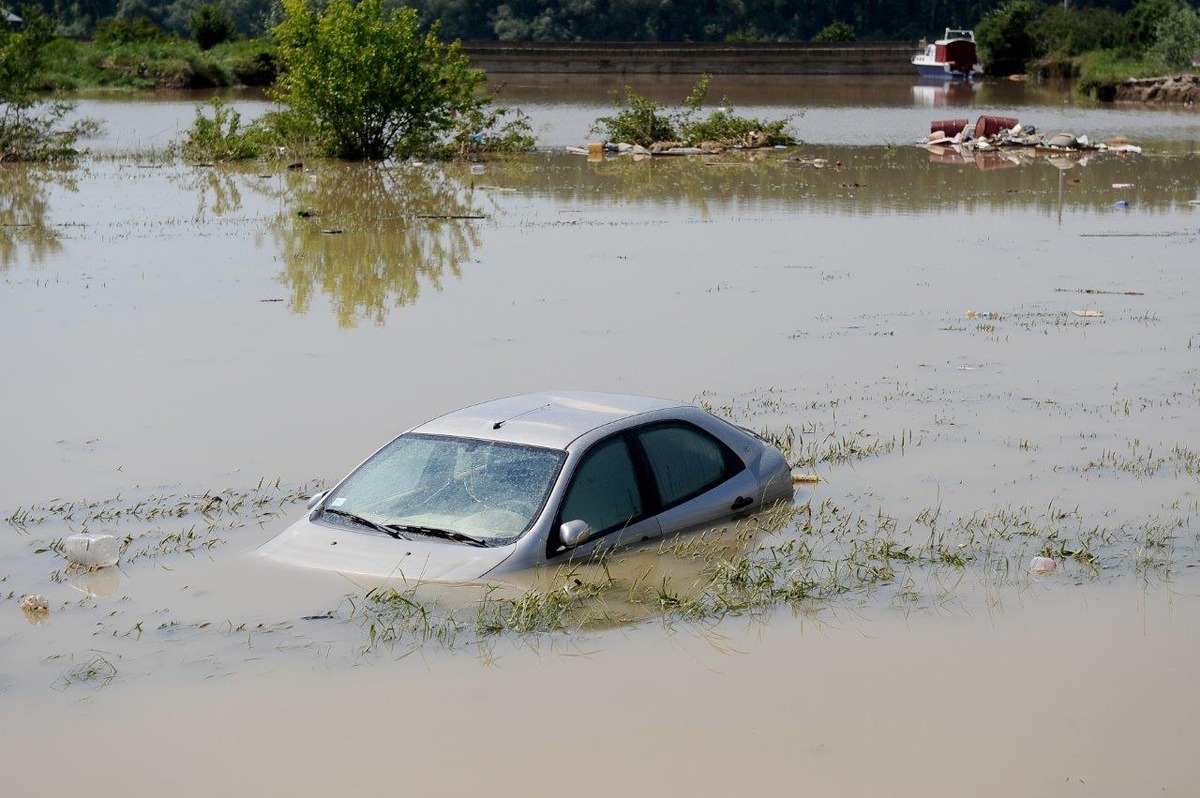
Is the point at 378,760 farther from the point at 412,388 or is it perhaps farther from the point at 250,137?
the point at 250,137

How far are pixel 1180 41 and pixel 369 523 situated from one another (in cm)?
8256

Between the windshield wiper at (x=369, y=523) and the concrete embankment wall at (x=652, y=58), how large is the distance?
95196 millimetres

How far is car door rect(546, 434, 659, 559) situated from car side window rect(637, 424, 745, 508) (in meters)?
0.16

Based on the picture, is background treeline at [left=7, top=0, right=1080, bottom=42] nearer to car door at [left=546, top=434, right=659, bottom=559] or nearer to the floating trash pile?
the floating trash pile

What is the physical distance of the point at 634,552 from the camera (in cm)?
920

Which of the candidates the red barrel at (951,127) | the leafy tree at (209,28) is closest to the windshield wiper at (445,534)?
the red barrel at (951,127)

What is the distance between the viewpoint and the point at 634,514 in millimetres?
9258

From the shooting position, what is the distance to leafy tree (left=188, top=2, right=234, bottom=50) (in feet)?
327

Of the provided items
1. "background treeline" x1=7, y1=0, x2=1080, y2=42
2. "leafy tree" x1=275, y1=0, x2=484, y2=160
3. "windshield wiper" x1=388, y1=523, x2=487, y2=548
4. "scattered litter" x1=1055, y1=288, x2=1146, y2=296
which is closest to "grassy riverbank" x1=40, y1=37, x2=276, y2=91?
"background treeline" x1=7, y1=0, x2=1080, y2=42

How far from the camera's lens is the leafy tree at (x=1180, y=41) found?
82.1 m

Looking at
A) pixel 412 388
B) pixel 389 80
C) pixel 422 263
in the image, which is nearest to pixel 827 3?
pixel 389 80

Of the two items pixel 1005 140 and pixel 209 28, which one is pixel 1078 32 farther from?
pixel 1005 140

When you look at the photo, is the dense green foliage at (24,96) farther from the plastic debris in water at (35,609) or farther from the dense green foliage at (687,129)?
the plastic debris in water at (35,609)

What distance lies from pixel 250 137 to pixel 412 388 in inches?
1052
